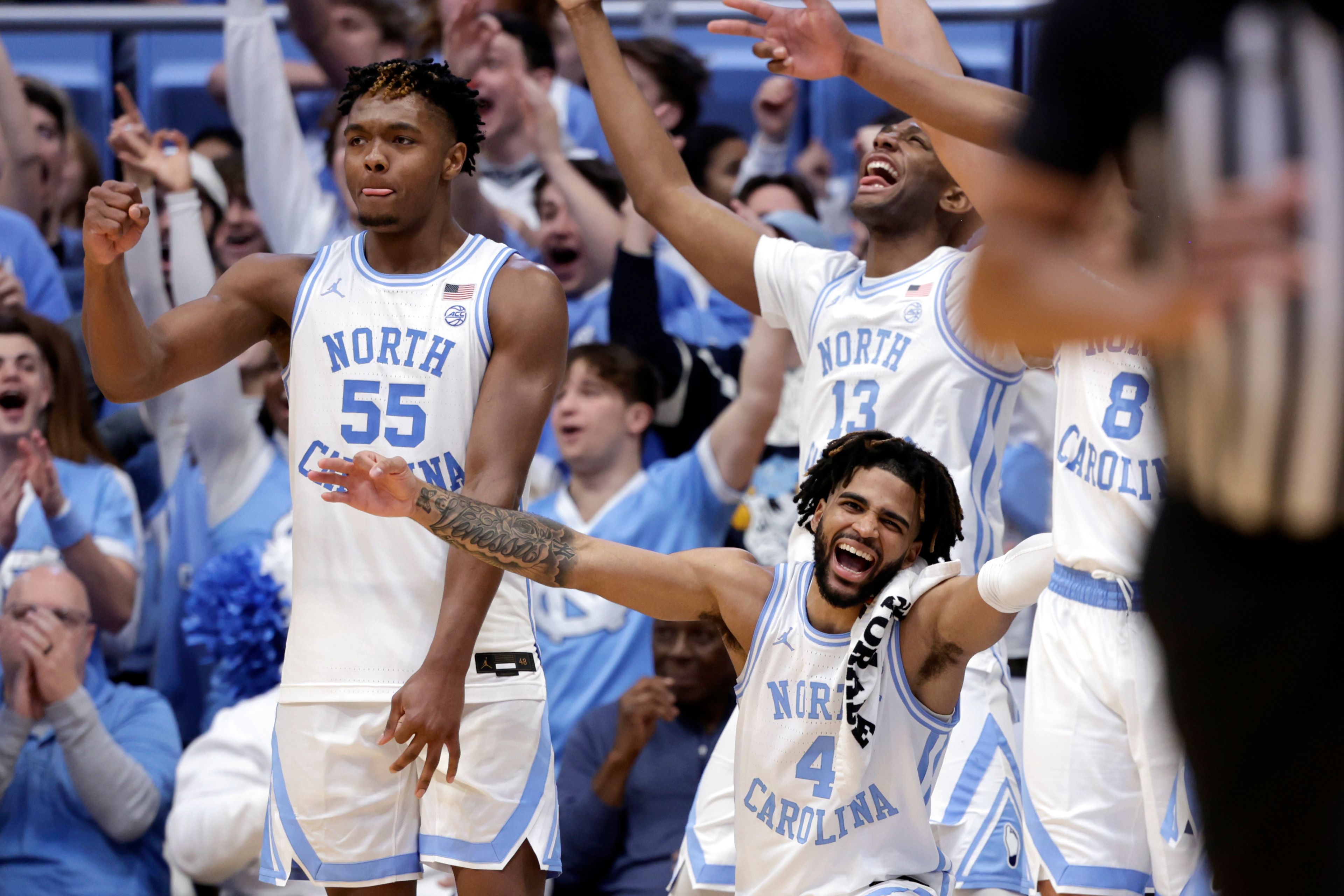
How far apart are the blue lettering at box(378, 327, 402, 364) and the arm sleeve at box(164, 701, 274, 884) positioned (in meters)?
1.84

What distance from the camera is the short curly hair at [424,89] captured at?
3641 millimetres

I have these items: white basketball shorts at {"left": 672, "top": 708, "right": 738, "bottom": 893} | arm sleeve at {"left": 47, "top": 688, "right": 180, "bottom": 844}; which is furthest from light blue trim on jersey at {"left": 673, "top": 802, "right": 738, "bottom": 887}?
arm sleeve at {"left": 47, "top": 688, "right": 180, "bottom": 844}

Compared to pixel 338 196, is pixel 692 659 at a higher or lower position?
lower

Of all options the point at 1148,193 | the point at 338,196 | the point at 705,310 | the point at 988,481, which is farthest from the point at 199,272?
the point at 1148,193

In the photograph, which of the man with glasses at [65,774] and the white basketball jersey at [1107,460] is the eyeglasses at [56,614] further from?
the white basketball jersey at [1107,460]

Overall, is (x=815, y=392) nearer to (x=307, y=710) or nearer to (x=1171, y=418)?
(x=307, y=710)

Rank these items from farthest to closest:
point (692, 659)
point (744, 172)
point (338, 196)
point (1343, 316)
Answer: point (744, 172), point (338, 196), point (692, 659), point (1343, 316)

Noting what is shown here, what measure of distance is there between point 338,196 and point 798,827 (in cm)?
378

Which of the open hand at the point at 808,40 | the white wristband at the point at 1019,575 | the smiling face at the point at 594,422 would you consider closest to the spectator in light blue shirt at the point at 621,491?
the smiling face at the point at 594,422

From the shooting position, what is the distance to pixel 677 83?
6.47 metres

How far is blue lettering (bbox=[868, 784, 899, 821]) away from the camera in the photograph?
11.2 feet

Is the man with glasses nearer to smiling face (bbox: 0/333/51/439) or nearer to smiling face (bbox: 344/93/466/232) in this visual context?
smiling face (bbox: 0/333/51/439)

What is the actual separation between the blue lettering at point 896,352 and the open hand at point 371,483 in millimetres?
1342

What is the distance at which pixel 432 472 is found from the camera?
3.52m
